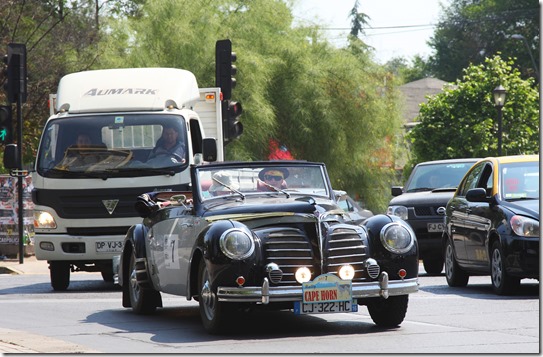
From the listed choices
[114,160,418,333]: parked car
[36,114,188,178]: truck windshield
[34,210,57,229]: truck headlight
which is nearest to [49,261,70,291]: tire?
[34,210,57,229]: truck headlight

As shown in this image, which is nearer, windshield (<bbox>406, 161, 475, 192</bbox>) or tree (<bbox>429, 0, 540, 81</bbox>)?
windshield (<bbox>406, 161, 475, 192</bbox>)

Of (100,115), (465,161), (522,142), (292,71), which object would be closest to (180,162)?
(100,115)

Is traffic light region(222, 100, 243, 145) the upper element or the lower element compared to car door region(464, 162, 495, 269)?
upper

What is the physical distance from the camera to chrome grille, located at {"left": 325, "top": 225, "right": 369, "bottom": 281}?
36.4 ft

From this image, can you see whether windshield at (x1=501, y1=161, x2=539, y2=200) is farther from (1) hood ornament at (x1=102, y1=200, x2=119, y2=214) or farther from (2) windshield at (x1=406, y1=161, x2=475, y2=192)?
(2) windshield at (x1=406, y1=161, x2=475, y2=192)

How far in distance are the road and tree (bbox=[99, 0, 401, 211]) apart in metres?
25.1

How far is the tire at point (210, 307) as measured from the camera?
36.1 feet

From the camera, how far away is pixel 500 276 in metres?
15.0

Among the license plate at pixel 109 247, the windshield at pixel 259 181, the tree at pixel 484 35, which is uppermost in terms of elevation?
the tree at pixel 484 35

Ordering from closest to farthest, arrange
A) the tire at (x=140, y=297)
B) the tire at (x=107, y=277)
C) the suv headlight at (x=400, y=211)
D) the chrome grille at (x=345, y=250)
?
the chrome grille at (x=345, y=250)
the tire at (x=140, y=297)
the tire at (x=107, y=277)
the suv headlight at (x=400, y=211)

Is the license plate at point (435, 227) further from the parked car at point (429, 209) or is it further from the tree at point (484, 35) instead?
the tree at point (484, 35)

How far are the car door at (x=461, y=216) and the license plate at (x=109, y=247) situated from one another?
14.2ft

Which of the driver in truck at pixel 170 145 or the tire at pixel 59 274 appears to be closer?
the driver in truck at pixel 170 145

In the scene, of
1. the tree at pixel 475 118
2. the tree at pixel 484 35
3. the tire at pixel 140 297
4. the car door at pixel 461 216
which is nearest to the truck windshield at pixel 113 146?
the car door at pixel 461 216
